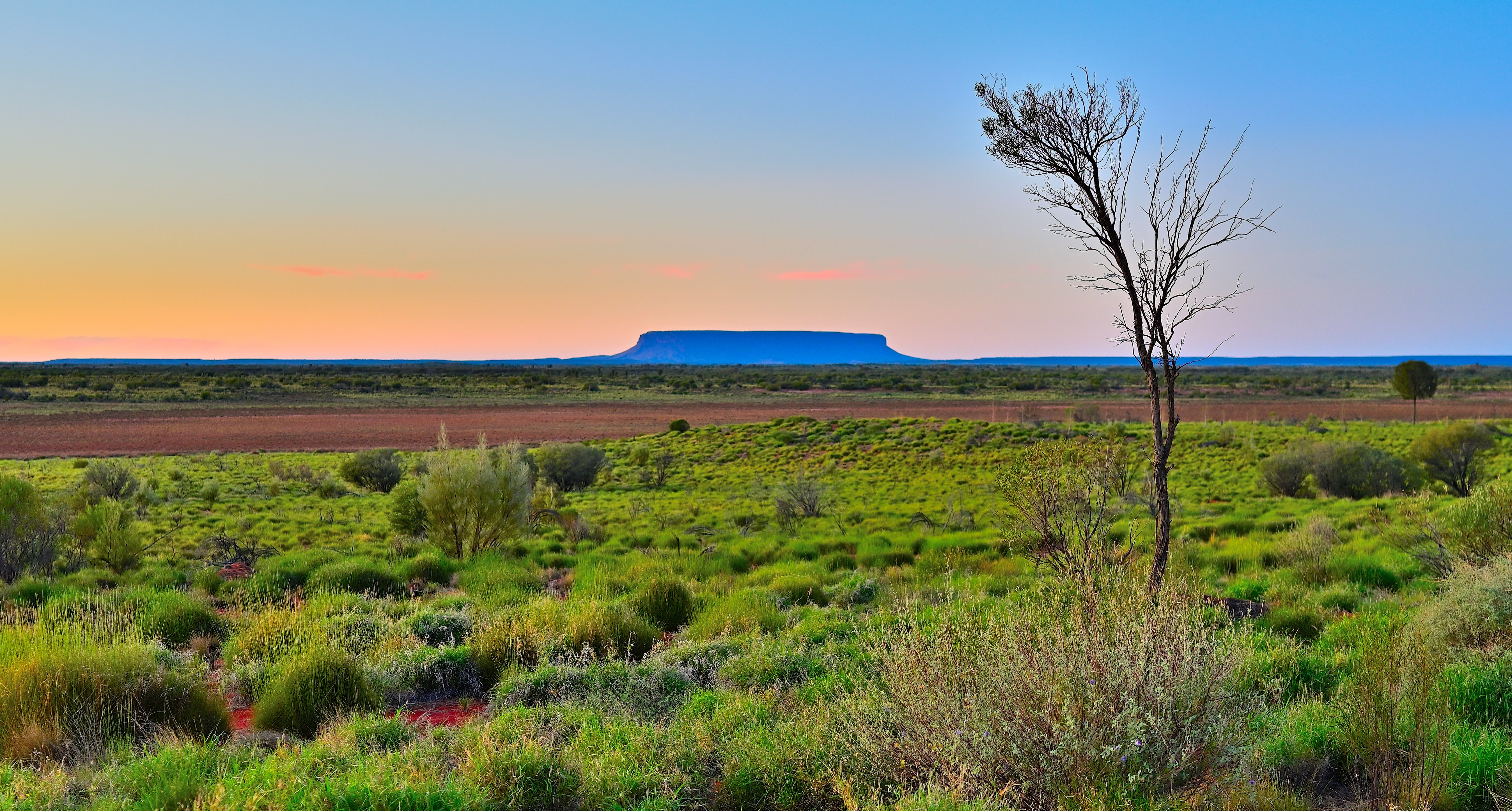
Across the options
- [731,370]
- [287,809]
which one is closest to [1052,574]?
[287,809]

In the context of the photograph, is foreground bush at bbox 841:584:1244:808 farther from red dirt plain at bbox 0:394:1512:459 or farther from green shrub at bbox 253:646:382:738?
red dirt plain at bbox 0:394:1512:459

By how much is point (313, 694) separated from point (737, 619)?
12.1 ft

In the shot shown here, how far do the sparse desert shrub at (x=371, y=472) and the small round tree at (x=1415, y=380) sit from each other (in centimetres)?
4590

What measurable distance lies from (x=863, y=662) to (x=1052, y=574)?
10.5 ft

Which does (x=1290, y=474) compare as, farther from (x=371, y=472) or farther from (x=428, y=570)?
(x=371, y=472)

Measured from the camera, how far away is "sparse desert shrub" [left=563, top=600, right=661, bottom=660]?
23.0ft

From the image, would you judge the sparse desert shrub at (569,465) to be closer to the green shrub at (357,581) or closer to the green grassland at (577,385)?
the green shrub at (357,581)

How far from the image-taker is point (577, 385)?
83.6 metres

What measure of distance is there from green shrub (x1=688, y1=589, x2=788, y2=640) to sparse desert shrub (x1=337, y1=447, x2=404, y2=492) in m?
19.8

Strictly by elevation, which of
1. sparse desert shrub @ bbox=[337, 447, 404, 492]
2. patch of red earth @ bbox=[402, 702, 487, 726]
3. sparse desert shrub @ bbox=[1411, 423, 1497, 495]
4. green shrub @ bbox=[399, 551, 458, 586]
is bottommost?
sparse desert shrub @ bbox=[337, 447, 404, 492]

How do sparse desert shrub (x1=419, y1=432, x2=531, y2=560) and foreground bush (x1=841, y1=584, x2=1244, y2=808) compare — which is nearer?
foreground bush (x1=841, y1=584, x2=1244, y2=808)

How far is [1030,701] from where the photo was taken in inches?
151

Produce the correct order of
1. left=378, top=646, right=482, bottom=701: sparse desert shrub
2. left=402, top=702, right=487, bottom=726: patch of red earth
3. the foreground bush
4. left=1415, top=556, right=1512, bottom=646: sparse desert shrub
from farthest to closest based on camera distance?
left=378, top=646, right=482, bottom=701: sparse desert shrub → left=1415, top=556, right=1512, bottom=646: sparse desert shrub → left=402, top=702, right=487, bottom=726: patch of red earth → the foreground bush

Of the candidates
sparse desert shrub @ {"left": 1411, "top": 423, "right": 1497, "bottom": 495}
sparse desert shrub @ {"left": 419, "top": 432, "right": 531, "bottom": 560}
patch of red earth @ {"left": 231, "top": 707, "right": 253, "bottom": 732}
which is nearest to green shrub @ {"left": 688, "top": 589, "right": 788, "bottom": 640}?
patch of red earth @ {"left": 231, "top": 707, "right": 253, "bottom": 732}
